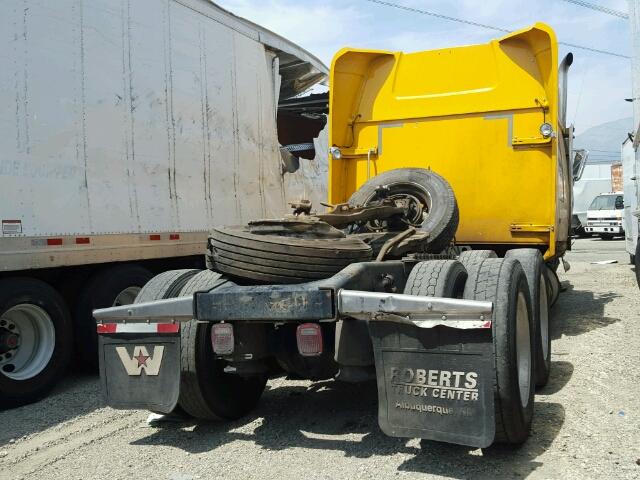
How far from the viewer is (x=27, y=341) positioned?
19.3ft

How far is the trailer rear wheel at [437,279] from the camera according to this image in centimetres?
382

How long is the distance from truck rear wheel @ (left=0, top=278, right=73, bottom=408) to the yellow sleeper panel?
128 inches

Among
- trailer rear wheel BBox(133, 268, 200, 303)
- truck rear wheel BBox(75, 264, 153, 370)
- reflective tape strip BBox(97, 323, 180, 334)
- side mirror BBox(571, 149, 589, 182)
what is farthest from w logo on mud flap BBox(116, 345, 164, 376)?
side mirror BBox(571, 149, 589, 182)

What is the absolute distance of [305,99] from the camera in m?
10.3

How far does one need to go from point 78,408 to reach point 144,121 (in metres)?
2.98

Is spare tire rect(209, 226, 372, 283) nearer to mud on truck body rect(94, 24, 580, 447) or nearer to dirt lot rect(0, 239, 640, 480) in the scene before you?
mud on truck body rect(94, 24, 580, 447)

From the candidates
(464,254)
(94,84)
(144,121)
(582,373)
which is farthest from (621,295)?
Answer: (94,84)

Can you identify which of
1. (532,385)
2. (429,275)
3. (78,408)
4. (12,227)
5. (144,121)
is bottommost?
(78,408)

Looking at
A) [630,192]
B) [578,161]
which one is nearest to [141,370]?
[578,161]

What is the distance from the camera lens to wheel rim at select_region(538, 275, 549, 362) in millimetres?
5364

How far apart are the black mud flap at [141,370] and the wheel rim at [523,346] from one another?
2.16 m

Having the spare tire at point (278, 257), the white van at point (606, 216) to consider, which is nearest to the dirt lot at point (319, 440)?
the spare tire at point (278, 257)

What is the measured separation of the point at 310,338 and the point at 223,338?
55cm

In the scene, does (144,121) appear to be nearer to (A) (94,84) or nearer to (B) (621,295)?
(A) (94,84)
